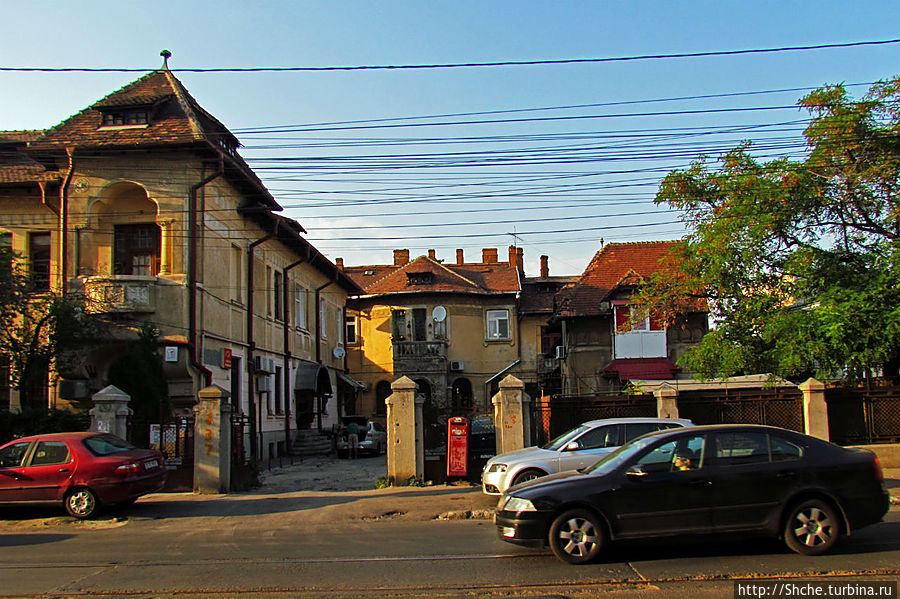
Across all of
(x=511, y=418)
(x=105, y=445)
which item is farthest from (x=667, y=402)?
(x=105, y=445)

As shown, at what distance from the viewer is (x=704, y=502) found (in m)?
8.23

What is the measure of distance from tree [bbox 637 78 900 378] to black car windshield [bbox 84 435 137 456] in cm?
1475

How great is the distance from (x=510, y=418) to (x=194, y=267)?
10120 mm

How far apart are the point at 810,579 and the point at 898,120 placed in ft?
50.3

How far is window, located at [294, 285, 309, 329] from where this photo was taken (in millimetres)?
32281

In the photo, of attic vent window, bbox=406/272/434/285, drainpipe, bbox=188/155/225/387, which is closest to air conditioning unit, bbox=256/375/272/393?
drainpipe, bbox=188/155/225/387

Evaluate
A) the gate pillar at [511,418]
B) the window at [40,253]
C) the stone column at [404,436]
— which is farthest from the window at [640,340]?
the window at [40,253]

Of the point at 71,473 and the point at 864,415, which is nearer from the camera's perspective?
the point at 71,473

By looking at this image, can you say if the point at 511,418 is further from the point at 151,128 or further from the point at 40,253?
the point at 40,253

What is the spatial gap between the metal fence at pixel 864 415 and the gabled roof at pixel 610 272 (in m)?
16.0

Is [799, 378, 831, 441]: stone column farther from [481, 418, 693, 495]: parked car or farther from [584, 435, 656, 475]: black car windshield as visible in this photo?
[584, 435, 656, 475]: black car windshield

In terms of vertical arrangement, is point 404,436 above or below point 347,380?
below

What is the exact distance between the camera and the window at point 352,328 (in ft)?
153

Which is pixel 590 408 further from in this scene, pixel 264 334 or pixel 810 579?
pixel 264 334
